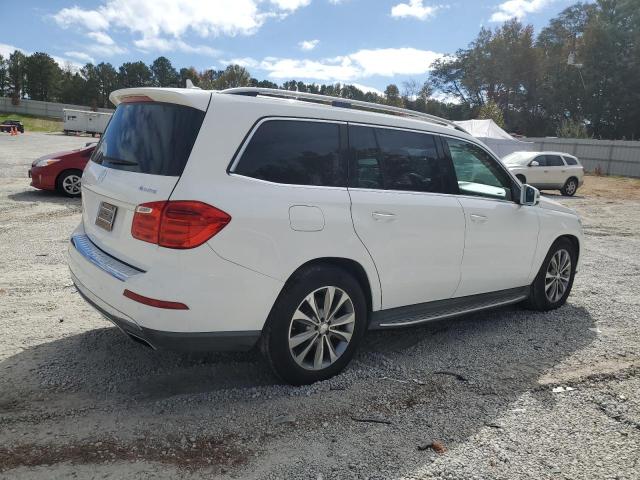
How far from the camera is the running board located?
13.0ft

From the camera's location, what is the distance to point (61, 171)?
464 inches

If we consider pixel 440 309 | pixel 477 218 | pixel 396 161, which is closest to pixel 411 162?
pixel 396 161

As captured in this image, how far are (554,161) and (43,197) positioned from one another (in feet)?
57.9

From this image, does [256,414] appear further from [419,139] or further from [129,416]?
[419,139]

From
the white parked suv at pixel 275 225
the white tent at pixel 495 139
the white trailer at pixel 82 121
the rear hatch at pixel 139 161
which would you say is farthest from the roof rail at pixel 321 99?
the white trailer at pixel 82 121

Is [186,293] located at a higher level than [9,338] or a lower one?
higher

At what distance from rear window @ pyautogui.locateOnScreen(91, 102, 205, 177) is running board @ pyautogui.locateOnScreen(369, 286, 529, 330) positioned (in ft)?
5.86

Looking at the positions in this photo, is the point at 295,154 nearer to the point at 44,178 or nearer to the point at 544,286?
the point at 544,286

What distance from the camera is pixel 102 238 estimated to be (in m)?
3.52

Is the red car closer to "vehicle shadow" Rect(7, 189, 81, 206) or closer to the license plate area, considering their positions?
"vehicle shadow" Rect(7, 189, 81, 206)

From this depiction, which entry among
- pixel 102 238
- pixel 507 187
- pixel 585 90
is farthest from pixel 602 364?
pixel 585 90

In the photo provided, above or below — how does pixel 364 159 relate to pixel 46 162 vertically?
above

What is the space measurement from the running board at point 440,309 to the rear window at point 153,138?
178cm

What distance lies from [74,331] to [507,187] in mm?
4018
